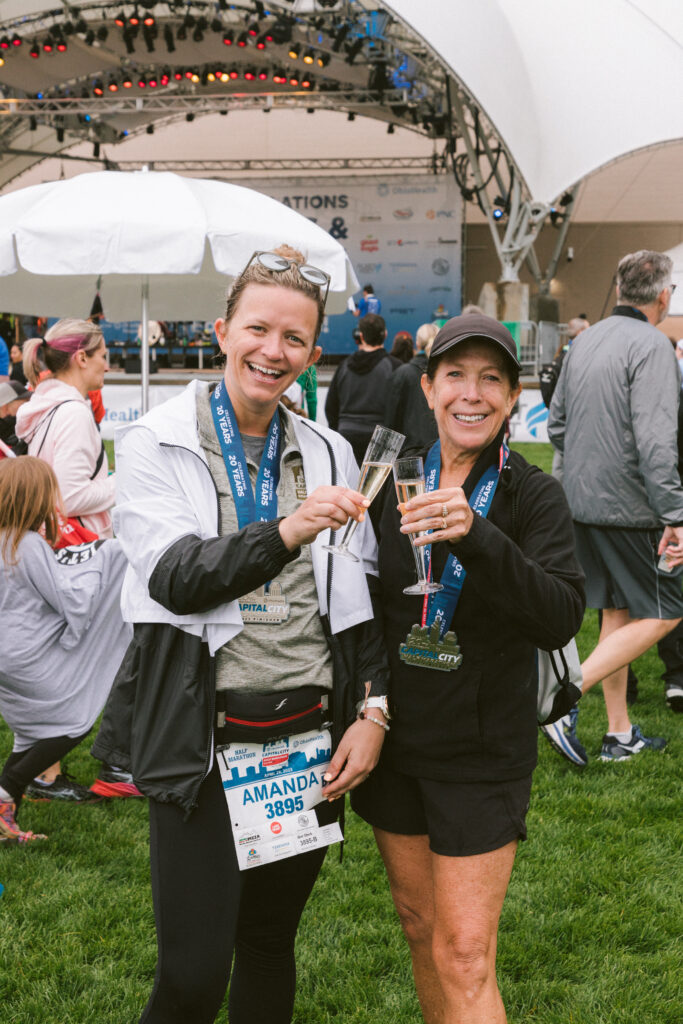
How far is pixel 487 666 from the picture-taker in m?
1.94

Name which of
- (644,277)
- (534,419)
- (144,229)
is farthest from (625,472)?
(534,419)

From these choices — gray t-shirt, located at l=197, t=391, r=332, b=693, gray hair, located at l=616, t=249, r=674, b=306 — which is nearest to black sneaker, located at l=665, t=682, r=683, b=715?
gray hair, located at l=616, t=249, r=674, b=306

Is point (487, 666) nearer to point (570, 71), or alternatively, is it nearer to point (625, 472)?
point (625, 472)

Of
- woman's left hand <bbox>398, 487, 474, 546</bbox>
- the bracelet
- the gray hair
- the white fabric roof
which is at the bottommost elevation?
the bracelet

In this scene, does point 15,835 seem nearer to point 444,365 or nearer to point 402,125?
point 444,365

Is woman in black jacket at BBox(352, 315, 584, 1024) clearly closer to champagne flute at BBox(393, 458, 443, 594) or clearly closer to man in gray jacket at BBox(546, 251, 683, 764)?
champagne flute at BBox(393, 458, 443, 594)

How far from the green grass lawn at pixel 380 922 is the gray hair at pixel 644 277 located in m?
2.14

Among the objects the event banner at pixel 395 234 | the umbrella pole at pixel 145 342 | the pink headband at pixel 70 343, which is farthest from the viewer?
the event banner at pixel 395 234

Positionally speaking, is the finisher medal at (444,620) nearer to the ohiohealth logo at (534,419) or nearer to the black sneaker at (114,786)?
the black sneaker at (114,786)

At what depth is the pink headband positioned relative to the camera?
169 inches

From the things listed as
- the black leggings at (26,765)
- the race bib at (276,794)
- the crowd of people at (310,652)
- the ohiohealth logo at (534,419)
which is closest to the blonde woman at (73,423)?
the black leggings at (26,765)

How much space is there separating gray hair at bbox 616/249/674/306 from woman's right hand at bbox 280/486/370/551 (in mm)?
3036

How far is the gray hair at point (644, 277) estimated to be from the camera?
4.20 m

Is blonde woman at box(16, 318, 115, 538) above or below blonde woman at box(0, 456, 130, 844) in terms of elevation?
above
